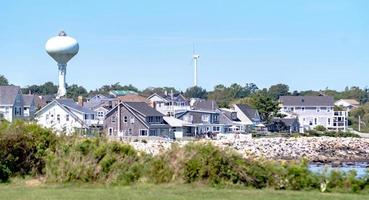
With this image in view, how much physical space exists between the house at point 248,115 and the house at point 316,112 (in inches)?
394

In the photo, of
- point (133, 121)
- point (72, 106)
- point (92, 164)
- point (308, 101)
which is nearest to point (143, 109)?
point (133, 121)

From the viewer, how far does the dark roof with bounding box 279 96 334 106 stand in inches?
3794

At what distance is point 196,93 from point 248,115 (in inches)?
1876

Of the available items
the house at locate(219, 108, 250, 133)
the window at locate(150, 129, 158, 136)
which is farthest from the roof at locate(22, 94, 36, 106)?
the house at locate(219, 108, 250, 133)

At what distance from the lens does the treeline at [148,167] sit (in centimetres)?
1462

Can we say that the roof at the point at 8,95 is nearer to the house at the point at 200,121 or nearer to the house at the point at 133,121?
the house at the point at 133,121

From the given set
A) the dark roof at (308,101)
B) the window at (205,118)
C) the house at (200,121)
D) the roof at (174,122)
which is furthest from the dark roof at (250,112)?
the dark roof at (308,101)

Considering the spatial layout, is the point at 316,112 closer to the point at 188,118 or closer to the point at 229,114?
the point at 229,114

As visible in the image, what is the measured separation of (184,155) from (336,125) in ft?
276

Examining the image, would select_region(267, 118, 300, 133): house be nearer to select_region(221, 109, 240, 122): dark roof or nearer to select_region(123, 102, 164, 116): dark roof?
select_region(221, 109, 240, 122): dark roof

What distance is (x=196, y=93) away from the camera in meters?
131

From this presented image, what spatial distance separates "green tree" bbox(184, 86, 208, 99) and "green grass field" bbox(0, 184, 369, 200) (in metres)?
116

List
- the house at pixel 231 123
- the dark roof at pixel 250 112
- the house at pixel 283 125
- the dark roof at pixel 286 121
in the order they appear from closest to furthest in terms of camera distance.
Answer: the house at pixel 231 123 < the dark roof at pixel 250 112 < the house at pixel 283 125 < the dark roof at pixel 286 121

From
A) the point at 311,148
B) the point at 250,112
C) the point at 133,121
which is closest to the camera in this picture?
the point at 311,148
